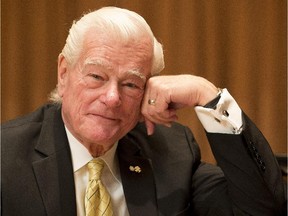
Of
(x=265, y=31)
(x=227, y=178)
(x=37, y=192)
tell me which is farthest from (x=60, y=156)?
(x=265, y=31)

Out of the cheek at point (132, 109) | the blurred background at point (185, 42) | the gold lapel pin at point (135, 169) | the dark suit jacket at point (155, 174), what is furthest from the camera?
the blurred background at point (185, 42)

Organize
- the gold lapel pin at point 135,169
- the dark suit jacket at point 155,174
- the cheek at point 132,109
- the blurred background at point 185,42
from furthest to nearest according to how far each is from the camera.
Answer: the blurred background at point 185,42 < the gold lapel pin at point 135,169 < the cheek at point 132,109 < the dark suit jacket at point 155,174

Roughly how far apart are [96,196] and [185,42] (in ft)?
5.37

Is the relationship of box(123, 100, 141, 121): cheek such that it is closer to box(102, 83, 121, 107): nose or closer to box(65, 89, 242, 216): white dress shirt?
box(102, 83, 121, 107): nose

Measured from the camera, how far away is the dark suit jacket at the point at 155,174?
5.18ft

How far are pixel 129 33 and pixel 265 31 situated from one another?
170cm

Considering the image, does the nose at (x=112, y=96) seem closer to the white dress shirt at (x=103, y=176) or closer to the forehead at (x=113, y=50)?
the forehead at (x=113, y=50)

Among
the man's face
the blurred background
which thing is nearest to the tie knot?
the man's face

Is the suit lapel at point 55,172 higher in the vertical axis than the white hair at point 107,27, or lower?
lower

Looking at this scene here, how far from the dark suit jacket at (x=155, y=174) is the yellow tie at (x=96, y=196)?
65 mm

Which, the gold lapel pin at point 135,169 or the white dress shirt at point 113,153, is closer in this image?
the white dress shirt at point 113,153

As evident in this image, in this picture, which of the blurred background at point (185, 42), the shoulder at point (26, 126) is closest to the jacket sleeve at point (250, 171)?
the shoulder at point (26, 126)

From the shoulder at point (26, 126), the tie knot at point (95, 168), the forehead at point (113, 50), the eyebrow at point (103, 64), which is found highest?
the forehead at point (113, 50)

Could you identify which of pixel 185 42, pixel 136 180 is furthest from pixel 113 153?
pixel 185 42
